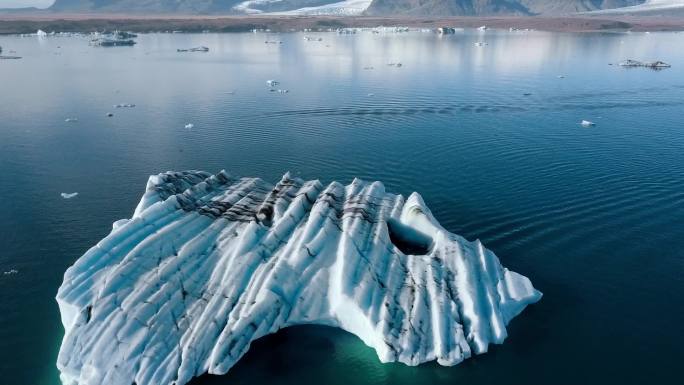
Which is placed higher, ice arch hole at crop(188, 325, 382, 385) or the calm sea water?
the calm sea water

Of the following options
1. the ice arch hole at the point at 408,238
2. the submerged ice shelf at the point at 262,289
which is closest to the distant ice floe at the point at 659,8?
the ice arch hole at the point at 408,238

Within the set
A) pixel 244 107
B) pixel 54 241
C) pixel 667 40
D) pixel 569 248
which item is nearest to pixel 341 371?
pixel 569 248

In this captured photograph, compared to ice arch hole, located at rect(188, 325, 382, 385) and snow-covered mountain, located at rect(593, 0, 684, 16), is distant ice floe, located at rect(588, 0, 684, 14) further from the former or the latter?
ice arch hole, located at rect(188, 325, 382, 385)

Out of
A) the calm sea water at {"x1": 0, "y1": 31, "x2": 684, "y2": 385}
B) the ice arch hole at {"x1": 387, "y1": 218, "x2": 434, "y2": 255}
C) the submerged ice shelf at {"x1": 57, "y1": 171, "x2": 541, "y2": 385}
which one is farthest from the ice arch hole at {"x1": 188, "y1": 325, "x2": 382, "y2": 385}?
the ice arch hole at {"x1": 387, "y1": 218, "x2": 434, "y2": 255}

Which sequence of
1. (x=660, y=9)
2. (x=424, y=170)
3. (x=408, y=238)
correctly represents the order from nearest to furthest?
(x=408, y=238) < (x=424, y=170) < (x=660, y=9)

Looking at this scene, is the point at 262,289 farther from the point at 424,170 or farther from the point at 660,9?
the point at 660,9

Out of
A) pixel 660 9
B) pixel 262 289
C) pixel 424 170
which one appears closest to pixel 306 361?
pixel 262 289

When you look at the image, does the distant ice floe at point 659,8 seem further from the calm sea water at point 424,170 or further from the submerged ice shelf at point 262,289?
the submerged ice shelf at point 262,289
